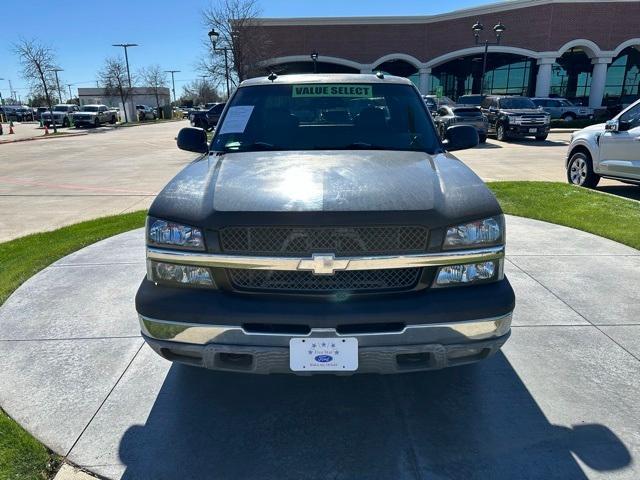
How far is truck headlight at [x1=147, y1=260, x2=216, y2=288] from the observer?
2412 mm

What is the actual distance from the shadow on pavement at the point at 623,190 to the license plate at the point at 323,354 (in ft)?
28.3

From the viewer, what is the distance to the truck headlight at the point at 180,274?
2.41 metres

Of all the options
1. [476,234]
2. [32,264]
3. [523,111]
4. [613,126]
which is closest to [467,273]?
[476,234]

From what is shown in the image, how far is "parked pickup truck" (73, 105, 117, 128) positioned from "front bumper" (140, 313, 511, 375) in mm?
43348

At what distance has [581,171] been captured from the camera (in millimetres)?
9672

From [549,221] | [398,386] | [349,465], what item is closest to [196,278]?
[349,465]

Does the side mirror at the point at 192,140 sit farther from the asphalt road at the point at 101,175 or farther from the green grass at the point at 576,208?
the green grass at the point at 576,208

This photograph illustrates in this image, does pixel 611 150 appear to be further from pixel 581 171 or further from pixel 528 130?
pixel 528 130

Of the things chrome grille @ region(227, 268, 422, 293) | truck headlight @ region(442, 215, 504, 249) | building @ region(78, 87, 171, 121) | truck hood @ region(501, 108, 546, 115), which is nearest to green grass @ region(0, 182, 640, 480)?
chrome grille @ region(227, 268, 422, 293)

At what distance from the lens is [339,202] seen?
234cm

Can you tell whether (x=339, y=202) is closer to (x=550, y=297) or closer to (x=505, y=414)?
(x=505, y=414)

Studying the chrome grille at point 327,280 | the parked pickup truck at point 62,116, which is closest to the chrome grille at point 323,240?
the chrome grille at point 327,280

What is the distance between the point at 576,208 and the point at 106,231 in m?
7.19

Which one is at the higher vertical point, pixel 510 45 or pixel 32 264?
pixel 510 45
